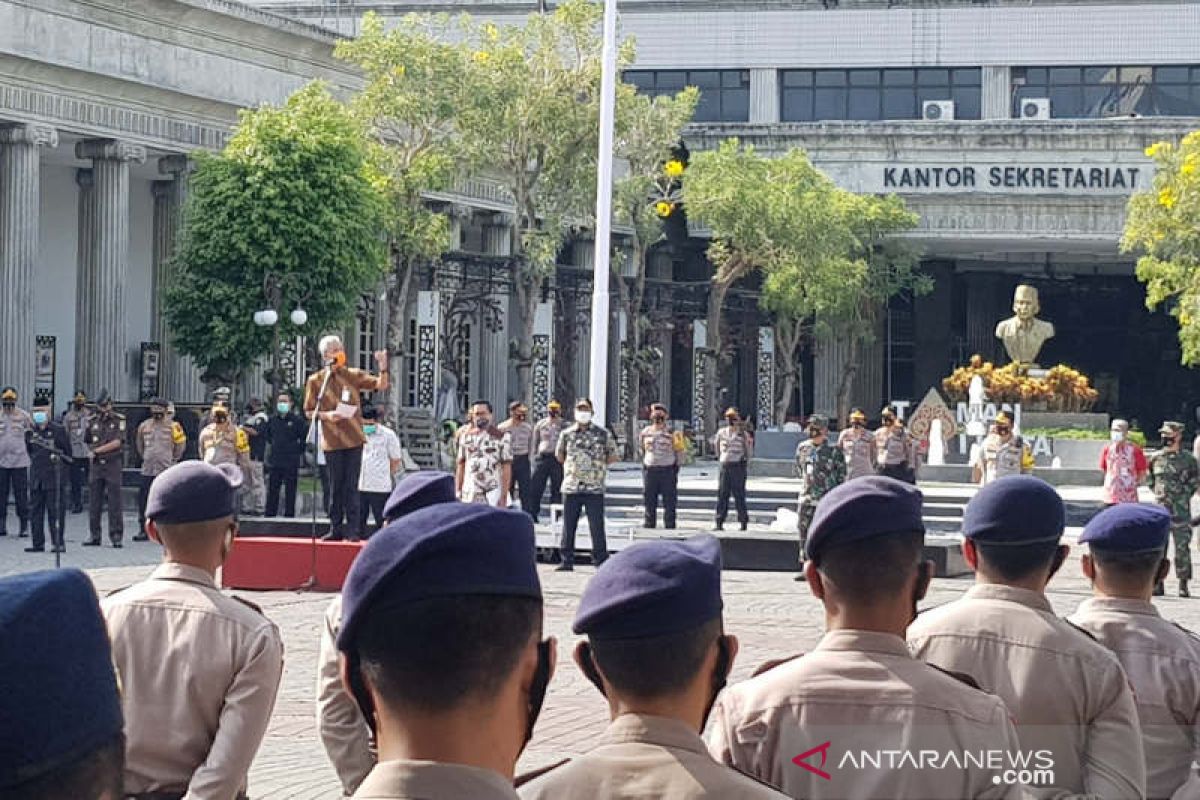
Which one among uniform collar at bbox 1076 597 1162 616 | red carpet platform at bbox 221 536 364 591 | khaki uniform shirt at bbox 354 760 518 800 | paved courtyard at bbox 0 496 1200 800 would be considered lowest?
paved courtyard at bbox 0 496 1200 800

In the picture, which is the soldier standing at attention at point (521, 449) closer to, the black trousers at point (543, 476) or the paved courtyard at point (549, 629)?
the black trousers at point (543, 476)

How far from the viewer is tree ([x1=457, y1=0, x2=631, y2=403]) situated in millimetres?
39719

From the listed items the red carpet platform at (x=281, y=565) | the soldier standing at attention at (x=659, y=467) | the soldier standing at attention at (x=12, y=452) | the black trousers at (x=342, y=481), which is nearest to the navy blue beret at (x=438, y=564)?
the red carpet platform at (x=281, y=565)

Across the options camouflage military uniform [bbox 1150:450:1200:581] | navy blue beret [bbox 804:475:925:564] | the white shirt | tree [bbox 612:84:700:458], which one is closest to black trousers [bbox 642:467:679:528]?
the white shirt

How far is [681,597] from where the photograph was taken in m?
3.57

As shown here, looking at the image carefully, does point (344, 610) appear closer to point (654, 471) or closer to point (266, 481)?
point (654, 471)

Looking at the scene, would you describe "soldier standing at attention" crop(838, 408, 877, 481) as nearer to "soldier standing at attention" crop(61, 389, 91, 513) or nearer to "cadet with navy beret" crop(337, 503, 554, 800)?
"soldier standing at attention" crop(61, 389, 91, 513)

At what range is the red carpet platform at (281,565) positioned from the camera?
19.5 m

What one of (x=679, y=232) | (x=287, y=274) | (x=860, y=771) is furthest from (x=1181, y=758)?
(x=679, y=232)

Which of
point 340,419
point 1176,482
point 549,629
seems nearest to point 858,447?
point 1176,482

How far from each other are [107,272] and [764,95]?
1108 inches

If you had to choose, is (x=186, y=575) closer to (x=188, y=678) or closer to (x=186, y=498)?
(x=186, y=498)

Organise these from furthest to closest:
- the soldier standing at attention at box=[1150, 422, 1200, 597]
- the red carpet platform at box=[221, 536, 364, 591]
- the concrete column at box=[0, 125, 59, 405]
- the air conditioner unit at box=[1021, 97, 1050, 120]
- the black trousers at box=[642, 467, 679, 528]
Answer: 1. the air conditioner unit at box=[1021, 97, 1050, 120]
2. the concrete column at box=[0, 125, 59, 405]
3. the black trousers at box=[642, 467, 679, 528]
4. the soldier standing at attention at box=[1150, 422, 1200, 597]
5. the red carpet platform at box=[221, 536, 364, 591]

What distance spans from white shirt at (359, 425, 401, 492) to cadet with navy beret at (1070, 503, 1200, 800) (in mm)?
15402
